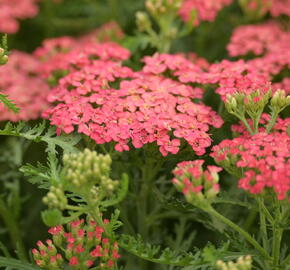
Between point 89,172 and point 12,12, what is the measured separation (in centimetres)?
204

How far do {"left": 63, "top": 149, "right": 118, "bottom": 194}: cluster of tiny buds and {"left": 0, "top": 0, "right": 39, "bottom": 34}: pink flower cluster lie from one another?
173 cm

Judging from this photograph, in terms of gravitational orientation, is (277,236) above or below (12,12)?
below

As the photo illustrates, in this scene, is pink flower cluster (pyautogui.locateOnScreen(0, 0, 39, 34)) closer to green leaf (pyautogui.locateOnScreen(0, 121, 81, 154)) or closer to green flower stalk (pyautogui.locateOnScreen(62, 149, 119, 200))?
green leaf (pyautogui.locateOnScreen(0, 121, 81, 154))

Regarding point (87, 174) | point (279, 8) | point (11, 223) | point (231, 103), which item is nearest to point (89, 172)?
point (87, 174)

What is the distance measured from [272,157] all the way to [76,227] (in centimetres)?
82

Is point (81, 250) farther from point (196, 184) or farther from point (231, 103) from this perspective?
point (231, 103)

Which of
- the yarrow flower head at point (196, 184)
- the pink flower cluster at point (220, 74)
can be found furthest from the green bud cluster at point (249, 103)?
the yarrow flower head at point (196, 184)

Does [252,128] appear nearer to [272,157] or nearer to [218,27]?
[272,157]

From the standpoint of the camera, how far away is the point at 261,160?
195 centimetres

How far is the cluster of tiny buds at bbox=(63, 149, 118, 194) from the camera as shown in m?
1.87

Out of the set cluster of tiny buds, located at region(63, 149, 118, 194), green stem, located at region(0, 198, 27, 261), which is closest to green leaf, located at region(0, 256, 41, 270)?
green stem, located at region(0, 198, 27, 261)

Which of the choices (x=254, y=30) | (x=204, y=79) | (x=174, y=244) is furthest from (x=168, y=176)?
(x=254, y=30)

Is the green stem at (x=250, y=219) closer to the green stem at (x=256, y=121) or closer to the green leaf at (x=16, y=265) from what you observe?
the green stem at (x=256, y=121)

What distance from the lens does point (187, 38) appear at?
3977mm
